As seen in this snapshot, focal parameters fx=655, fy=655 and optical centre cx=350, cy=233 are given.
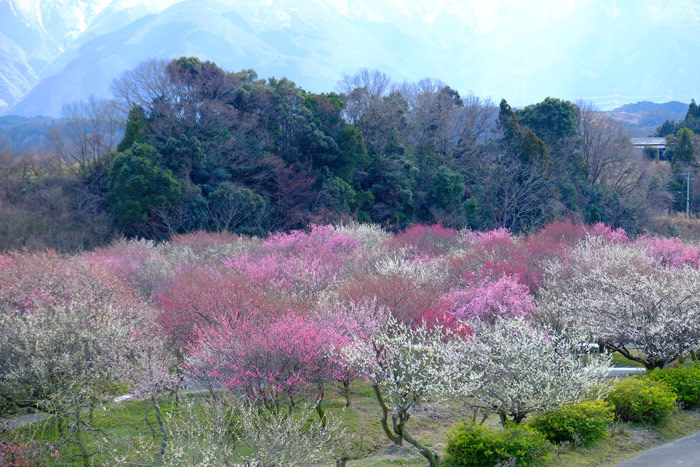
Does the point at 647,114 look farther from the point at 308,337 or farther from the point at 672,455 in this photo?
the point at 308,337

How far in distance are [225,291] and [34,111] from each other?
12167 centimetres

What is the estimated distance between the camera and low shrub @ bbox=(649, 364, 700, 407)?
15.8 m

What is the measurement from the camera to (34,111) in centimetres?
12144

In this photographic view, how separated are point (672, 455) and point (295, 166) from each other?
1244 inches

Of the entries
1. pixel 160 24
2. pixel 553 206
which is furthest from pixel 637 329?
pixel 160 24

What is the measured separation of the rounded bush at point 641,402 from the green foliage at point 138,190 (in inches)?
1044

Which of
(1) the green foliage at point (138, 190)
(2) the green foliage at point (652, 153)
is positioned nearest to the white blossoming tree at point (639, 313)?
(1) the green foliage at point (138, 190)

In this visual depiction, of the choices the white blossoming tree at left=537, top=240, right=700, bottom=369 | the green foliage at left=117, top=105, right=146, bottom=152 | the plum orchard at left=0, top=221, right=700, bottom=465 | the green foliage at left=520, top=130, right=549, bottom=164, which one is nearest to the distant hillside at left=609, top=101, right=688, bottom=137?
the green foliage at left=520, top=130, right=549, bottom=164

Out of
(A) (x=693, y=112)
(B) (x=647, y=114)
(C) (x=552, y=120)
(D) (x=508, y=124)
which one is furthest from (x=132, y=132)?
(B) (x=647, y=114)

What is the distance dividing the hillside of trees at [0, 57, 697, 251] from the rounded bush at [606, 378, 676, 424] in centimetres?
2297

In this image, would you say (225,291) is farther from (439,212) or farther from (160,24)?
(160,24)

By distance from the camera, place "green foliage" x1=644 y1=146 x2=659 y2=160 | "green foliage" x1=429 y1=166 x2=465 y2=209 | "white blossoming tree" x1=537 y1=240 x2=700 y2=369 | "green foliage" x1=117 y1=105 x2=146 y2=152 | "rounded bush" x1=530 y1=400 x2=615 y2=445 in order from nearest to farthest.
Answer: "rounded bush" x1=530 y1=400 x2=615 y2=445 → "white blossoming tree" x1=537 y1=240 x2=700 y2=369 → "green foliage" x1=117 y1=105 x2=146 y2=152 → "green foliage" x1=429 y1=166 x2=465 y2=209 → "green foliage" x1=644 y1=146 x2=659 y2=160

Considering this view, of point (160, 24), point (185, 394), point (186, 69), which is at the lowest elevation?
point (185, 394)

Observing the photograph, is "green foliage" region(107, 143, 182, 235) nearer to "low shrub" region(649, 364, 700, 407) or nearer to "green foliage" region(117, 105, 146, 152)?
"green foliage" region(117, 105, 146, 152)
